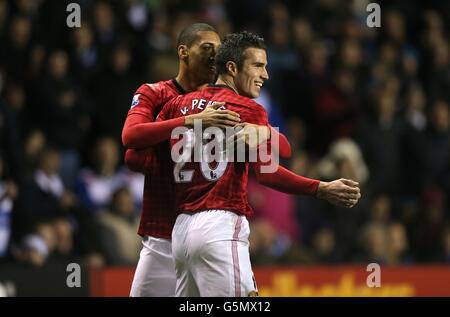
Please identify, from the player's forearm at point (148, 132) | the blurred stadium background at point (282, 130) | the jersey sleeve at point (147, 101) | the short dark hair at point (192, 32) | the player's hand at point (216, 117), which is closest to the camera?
the player's hand at point (216, 117)

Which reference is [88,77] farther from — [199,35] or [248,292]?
[248,292]

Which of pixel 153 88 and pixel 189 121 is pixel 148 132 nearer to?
pixel 189 121

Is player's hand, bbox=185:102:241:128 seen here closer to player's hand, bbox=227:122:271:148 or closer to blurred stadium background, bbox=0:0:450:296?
player's hand, bbox=227:122:271:148

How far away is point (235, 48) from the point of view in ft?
18.6

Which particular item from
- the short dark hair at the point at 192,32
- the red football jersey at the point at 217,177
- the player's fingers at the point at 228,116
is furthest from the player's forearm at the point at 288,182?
the short dark hair at the point at 192,32

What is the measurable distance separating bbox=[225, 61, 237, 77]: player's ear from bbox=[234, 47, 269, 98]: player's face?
0.08 ft

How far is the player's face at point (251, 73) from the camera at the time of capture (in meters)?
5.68

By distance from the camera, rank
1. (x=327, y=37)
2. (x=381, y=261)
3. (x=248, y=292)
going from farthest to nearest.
Result: (x=327, y=37)
(x=381, y=261)
(x=248, y=292)

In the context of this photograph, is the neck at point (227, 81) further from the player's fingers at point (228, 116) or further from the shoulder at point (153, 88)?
the shoulder at point (153, 88)

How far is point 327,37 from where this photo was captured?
13.4m

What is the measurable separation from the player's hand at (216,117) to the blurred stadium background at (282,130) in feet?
13.3

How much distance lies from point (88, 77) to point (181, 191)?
582 centimetres

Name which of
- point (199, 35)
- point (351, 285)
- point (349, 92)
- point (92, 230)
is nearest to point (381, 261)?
point (351, 285)

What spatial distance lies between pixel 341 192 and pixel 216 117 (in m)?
0.81
